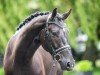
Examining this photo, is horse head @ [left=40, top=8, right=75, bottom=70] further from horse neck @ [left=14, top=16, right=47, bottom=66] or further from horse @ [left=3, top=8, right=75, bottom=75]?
horse neck @ [left=14, top=16, right=47, bottom=66]

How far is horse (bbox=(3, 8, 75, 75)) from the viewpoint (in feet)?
22.4

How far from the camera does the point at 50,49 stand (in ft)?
22.9

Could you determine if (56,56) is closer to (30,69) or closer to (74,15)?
(30,69)

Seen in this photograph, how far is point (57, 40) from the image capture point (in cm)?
684

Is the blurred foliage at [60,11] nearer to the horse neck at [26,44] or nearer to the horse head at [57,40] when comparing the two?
the horse neck at [26,44]

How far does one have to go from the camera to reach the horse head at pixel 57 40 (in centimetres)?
677

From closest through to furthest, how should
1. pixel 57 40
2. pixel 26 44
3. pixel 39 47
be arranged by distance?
pixel 57 40, pixel 26 44, pixel 39 47

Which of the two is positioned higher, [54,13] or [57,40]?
[54,13]

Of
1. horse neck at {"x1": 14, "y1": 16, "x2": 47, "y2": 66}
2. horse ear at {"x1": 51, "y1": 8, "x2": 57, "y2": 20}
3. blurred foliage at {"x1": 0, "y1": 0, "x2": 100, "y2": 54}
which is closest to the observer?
horse ear at {"x1": 51, "y1": 8, "x2": 57, "y2": 20}

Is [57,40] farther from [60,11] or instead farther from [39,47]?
[60,11]

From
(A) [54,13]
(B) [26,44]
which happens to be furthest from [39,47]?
(A) [54,13]

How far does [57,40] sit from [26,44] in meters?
0.65

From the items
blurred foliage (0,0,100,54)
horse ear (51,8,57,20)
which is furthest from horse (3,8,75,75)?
blurred foliage (0,0,100,54)

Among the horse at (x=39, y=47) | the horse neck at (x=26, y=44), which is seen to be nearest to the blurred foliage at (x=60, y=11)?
the horse at (x=39, y=47)
